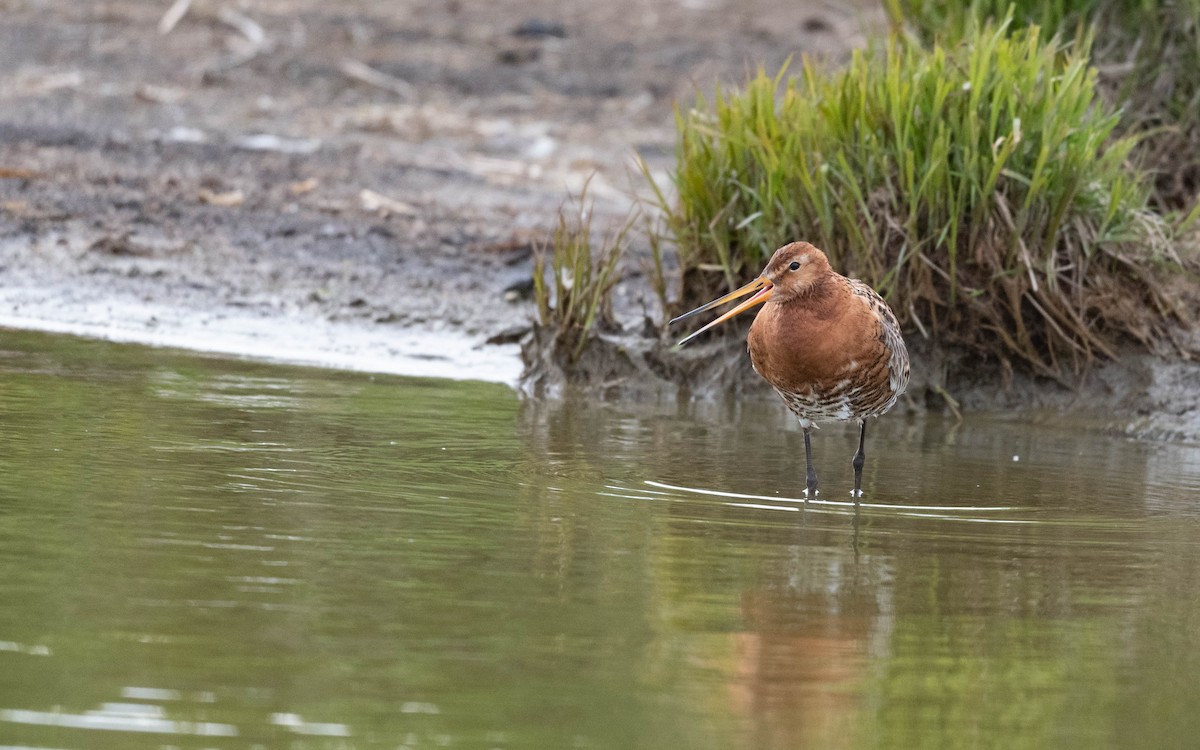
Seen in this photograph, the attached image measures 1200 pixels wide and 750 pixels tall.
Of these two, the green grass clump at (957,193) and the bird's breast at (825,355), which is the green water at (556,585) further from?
the green grass clump at (957,193)

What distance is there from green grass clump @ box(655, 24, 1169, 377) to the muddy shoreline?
313 mm

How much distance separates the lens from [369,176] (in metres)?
12.5

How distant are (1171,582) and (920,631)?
1.02 m

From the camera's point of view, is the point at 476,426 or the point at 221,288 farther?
the point at 221,288

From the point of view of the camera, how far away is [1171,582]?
4.89 meters

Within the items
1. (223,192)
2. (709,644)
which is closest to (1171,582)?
(709,644)

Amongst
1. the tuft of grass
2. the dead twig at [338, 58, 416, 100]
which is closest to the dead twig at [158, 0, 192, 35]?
the dead twig at [338, 58, 416, 100]

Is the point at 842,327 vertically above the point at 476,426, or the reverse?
the point at 842,327

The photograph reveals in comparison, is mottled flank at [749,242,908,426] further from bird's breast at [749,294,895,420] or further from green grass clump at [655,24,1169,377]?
green grass clump at [655,24,1169,377]

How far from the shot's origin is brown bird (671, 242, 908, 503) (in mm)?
6332

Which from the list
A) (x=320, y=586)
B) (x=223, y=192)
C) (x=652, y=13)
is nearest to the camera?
(x=320, y=586)

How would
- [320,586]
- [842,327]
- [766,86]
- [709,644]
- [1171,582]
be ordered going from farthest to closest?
[766,86]
[842,327]
[1171,582]
[320,586]
[709,644]

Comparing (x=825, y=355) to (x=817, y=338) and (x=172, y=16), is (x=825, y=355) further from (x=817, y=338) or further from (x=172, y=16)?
(x=172, y=16)

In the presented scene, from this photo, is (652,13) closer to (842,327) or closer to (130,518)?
(842,327)
